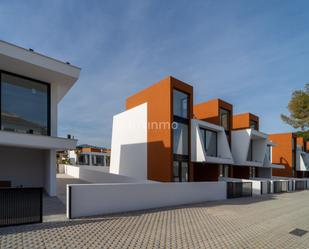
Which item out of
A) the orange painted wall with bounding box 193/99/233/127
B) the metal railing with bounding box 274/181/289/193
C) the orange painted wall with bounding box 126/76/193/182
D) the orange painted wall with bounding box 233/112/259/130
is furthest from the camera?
the orange painted wall with bounding box 233/112/259/130

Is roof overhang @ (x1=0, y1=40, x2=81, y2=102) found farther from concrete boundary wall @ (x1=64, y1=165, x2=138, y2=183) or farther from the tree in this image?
the tree

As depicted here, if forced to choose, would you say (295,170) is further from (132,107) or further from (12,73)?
(12,73)

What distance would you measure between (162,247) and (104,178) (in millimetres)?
13605

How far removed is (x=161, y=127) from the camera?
1628 centimetres

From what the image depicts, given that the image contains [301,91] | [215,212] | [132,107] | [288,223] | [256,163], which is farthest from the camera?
[301,91]

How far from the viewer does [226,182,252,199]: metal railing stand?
15.7m

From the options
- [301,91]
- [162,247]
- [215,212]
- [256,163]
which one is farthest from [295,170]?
[162,247]

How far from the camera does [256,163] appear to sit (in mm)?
24312

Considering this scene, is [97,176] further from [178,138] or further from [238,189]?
[238,189]

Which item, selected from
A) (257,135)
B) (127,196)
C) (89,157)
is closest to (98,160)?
(89,157)

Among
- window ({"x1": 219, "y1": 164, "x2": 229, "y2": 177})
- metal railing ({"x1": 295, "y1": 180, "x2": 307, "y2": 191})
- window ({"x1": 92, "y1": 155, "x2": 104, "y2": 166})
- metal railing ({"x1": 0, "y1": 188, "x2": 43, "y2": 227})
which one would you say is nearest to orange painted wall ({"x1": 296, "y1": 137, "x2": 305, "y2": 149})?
metal railing ({"x1": 295, "y1": 180, "x2": 307, "y2": 191})

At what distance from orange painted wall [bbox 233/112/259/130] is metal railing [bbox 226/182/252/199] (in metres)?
10.4

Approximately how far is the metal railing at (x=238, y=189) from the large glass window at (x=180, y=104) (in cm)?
573

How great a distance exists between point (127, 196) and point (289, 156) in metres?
32.1
